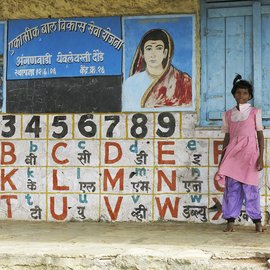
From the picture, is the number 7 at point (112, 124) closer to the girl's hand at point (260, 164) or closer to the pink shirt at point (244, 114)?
the pink shirt at point (244, 114)

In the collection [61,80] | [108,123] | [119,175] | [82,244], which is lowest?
[82,244]

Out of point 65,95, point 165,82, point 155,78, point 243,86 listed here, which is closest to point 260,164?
point 243,86

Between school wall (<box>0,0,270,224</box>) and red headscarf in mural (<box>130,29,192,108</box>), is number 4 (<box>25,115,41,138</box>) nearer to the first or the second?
school wall (<box>0,0,270,224</box>)

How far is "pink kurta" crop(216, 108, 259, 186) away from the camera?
217 inches

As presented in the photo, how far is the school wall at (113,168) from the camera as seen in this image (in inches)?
239

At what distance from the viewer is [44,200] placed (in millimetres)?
6336

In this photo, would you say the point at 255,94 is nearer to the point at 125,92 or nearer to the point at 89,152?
the point at 125,92

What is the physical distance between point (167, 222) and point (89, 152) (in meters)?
1.12

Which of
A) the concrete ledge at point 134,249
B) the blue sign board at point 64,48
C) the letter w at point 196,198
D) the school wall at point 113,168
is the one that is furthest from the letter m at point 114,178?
the blue sign board at point 64,48

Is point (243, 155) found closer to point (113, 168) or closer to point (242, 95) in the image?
point (242, 95)

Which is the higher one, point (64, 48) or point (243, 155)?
point (64, 48)

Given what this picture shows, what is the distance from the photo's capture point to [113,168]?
6.23m

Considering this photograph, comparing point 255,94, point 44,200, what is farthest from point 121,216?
point 255,94

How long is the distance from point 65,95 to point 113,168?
963mm
